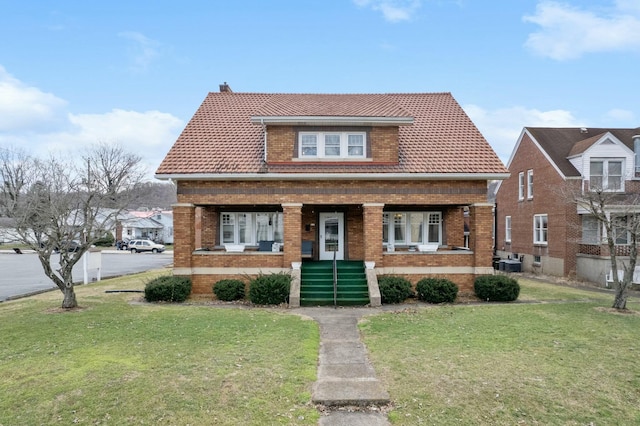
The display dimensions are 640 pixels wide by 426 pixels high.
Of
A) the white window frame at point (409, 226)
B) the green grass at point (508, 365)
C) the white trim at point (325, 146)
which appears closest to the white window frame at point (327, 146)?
the white trim at point (325, 146)

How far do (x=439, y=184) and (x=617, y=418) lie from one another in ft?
35.1

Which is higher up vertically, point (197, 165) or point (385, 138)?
point (385, 138)

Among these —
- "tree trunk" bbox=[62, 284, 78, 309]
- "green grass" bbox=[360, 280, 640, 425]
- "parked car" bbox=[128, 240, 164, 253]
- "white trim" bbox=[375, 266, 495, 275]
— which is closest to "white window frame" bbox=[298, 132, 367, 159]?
"white trim" bbox=[375, 266, 495, 275]

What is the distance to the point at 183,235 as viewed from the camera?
595 inches

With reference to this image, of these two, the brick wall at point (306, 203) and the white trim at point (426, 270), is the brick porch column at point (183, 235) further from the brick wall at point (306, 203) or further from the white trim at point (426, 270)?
the white trim at point (426, 270)

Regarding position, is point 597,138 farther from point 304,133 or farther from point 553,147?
point 304,133

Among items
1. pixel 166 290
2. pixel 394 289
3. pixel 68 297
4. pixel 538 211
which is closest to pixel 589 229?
pixel 538 211

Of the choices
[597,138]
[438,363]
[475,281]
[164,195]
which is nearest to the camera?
[438,363]

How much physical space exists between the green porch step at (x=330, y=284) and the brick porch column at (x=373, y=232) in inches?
31.4

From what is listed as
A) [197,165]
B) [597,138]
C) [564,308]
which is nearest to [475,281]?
[564,308]

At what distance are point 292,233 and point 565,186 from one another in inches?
601

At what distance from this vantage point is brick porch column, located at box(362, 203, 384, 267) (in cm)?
1522

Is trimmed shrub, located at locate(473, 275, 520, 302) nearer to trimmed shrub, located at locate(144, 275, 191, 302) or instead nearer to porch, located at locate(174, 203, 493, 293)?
porch, located at locate(174, 203, 493, 293)

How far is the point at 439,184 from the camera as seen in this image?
50.8 feet
